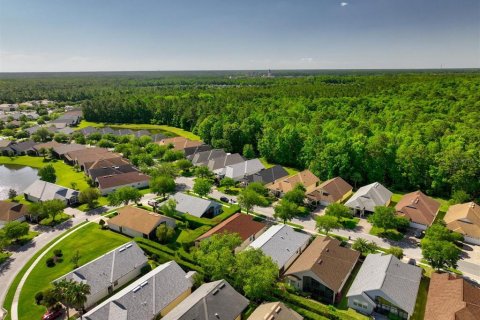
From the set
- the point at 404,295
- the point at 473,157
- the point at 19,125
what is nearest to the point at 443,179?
the point at 473,157

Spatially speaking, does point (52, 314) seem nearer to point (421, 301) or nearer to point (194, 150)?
point (421, 301)

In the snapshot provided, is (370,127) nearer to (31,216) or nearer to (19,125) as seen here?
Result: (31,216)

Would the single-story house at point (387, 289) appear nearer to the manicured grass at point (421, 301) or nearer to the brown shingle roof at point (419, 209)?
the manicured grass at point (421, 301)

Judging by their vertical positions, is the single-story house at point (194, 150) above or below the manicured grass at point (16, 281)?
above

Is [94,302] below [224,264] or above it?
below

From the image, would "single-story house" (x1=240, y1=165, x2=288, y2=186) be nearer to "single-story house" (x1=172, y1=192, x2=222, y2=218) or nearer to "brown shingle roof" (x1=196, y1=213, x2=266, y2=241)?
"single-story house" (x1=172, y1=192, x2=222, y2=218)

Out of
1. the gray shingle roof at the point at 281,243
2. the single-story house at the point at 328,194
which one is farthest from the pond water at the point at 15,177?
the single-story house at the point at 328,194
